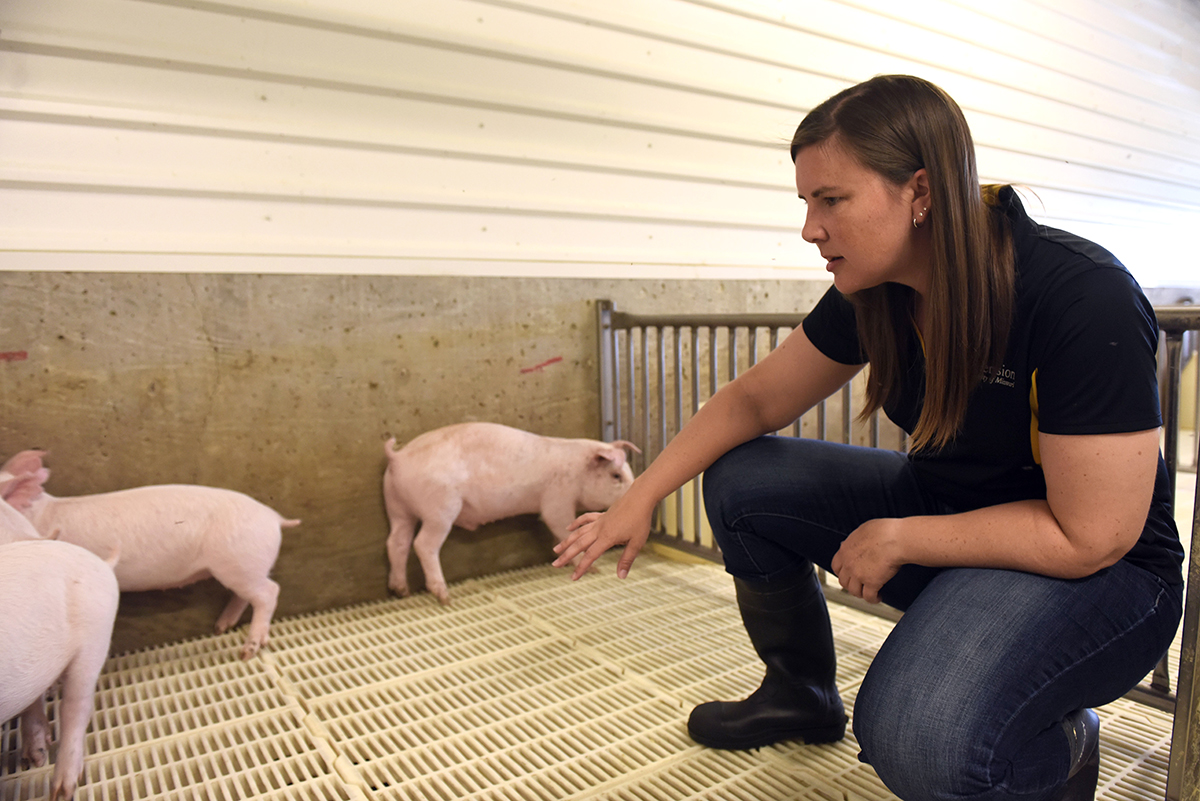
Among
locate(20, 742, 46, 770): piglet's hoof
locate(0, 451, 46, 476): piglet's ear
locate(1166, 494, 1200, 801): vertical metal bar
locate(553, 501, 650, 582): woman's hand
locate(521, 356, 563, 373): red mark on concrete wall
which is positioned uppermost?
locate(521, 356, 563, 373): red mark on concrete wall

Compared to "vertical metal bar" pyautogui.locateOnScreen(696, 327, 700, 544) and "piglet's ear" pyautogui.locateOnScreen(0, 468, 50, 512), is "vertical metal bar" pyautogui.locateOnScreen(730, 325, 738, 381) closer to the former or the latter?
"vertical metal bar" pyautogui.locateOnScreen(696, 327, 700, 544)

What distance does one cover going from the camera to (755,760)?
153cm

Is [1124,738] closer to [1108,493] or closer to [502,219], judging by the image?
[1108,493]

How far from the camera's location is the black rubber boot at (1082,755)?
1.09 metres

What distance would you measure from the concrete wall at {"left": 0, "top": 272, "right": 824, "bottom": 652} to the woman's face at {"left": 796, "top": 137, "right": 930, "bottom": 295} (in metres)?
1.69

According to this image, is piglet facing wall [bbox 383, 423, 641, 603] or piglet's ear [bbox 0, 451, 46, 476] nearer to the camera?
piglet's ear [bbox 0, 451, 46, 476]

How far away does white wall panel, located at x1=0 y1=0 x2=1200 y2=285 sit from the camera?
2.06m

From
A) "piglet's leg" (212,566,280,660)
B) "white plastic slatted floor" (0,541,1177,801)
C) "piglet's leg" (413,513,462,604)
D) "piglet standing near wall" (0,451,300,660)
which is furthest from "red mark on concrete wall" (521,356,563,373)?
"piglet's leg" (212,566,280,660)

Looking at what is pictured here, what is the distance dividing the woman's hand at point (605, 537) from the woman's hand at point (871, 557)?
35 cm

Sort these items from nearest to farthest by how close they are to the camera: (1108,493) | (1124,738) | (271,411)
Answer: (1108,493) < (1124,738) < (271,411)

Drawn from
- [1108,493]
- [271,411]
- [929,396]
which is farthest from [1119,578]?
[271,411]

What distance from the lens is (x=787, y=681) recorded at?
1565 mm

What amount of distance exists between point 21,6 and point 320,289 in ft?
3.24

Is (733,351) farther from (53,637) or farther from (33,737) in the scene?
(33,737)
